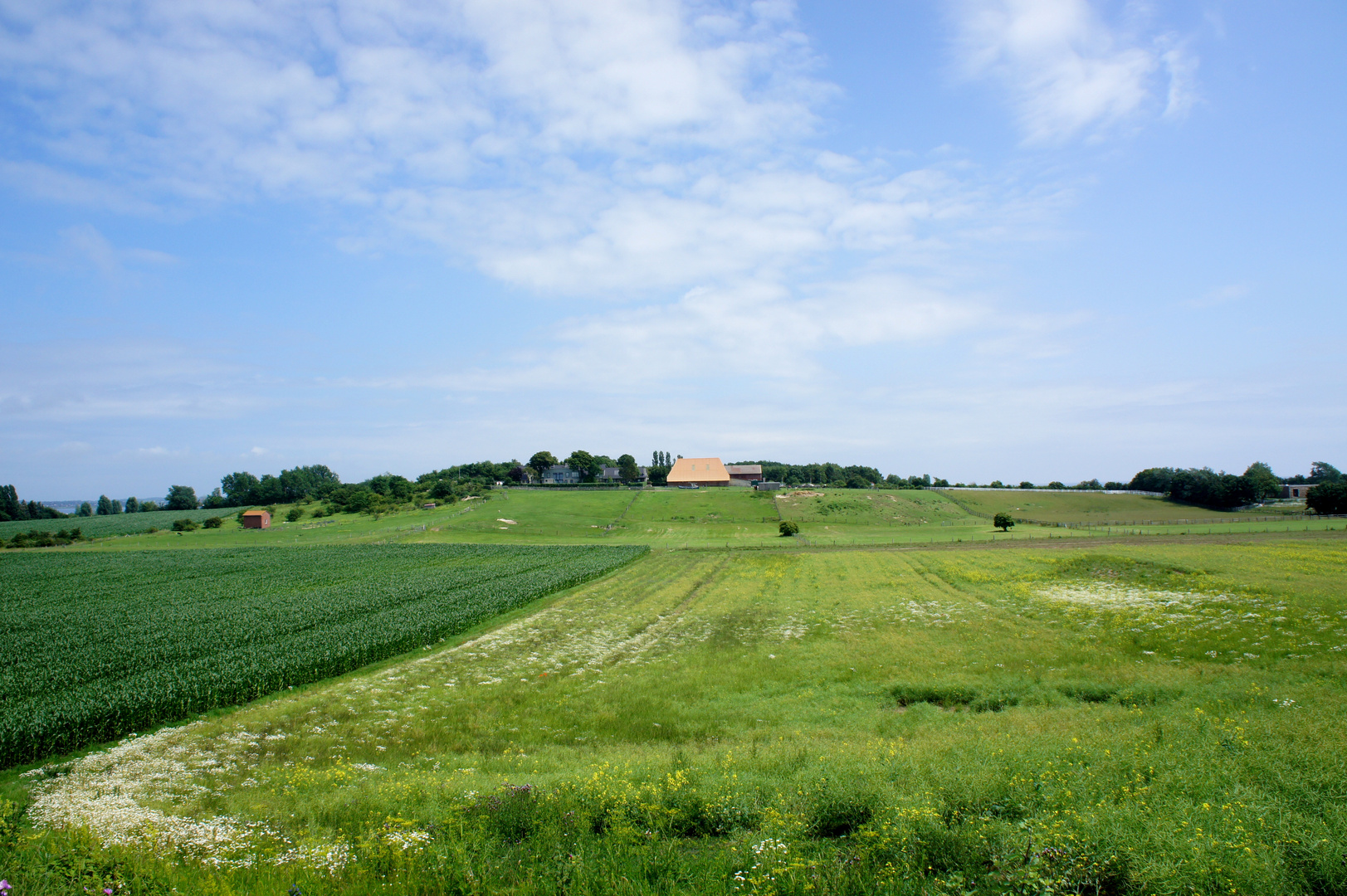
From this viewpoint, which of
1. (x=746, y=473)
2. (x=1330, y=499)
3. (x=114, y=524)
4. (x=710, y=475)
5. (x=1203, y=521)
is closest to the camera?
(x=1330, y=499)

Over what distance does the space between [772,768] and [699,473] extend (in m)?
137

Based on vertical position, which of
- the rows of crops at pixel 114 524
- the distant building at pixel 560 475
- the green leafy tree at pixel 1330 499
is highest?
the distant building at pixel 560 475

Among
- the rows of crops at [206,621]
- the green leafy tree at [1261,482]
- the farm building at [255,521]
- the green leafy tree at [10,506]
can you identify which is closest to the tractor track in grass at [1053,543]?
the rows of crops at [206,621]

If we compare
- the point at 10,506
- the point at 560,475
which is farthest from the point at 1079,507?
the point at 10,506

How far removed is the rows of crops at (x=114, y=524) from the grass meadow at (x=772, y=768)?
357 ft

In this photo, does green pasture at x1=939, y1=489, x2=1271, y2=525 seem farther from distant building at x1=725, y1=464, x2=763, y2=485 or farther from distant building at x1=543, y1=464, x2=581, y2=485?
distant building at x1=543, y1=464, x2=581, y2=485

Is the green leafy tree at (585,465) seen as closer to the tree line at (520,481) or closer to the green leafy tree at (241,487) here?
the tree line at (520,481)

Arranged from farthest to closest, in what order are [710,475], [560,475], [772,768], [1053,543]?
1. [560,475]
2. [710,475]
3. [1053,543]
4. [772,768]

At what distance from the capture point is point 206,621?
96.4 feet

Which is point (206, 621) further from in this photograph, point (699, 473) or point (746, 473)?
point (746, 473)

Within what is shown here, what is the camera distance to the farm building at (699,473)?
146750 mm

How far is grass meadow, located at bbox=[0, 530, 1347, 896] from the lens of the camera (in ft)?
24.4

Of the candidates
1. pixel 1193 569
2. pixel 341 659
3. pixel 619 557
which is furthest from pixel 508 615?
pixel 1193 569

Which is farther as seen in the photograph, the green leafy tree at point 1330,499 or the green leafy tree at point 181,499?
the green leafy tree at point 181,499
